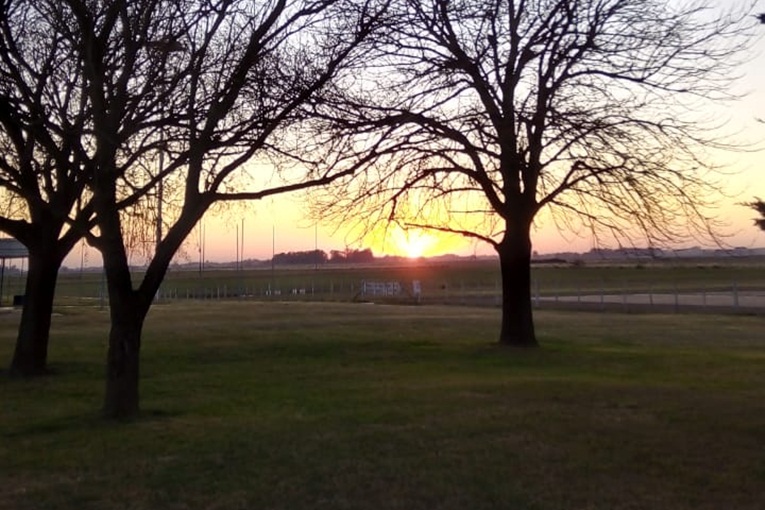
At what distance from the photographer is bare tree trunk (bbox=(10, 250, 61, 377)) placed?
52.6 ft

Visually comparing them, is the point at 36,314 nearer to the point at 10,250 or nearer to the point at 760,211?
the point at 760,211

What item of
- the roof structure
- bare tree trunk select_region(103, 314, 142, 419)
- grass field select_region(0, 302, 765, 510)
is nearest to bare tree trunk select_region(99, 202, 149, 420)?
bare tree trunk select_region(103, 314, 142, 419)

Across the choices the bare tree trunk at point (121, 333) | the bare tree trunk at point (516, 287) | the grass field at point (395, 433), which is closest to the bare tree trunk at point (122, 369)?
the bare tree trunk at point (121, 333)

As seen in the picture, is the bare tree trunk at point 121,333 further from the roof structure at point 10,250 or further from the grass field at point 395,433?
the roof structure at point 10,250

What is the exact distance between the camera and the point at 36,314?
647 inches

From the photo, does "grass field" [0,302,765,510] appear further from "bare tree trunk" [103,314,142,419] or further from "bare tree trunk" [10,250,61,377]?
"bare tree trunk" [10,250,61,377]

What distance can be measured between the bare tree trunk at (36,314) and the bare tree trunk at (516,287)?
998 centimetres

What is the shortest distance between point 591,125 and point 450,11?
470 centimetres

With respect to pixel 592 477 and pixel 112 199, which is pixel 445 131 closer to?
pixel 112 199

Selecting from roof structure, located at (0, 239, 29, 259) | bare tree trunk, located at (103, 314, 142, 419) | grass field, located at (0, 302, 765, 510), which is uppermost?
roof structure, located at (0, 239, 29, 259)

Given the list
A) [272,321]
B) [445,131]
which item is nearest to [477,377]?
[445,131]

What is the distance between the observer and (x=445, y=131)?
17000mm

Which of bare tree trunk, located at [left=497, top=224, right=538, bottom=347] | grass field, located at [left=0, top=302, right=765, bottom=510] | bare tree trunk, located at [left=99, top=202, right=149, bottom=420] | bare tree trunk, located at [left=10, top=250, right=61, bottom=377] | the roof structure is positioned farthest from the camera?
the roof structure

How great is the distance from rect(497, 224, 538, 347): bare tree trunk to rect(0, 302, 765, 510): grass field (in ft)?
7.08
